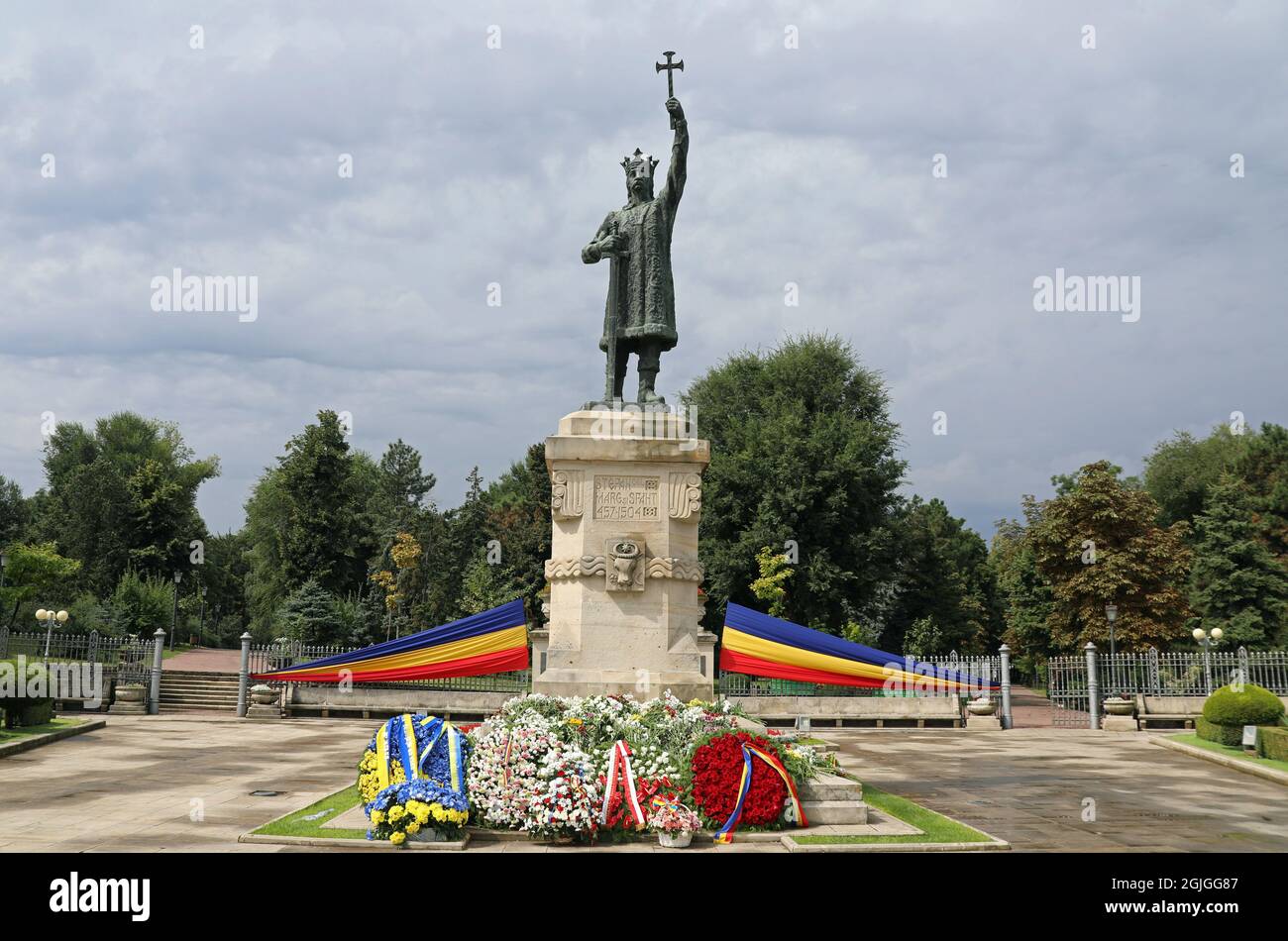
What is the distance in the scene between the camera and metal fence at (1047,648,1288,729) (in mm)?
29125

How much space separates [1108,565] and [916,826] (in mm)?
34254

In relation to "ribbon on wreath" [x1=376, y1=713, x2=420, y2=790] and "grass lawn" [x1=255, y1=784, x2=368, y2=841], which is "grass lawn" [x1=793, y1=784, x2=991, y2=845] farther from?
"grass lawn" [x1=255, y1=784, x2=368, y2=841]

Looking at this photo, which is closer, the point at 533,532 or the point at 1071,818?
the point at 1071,818

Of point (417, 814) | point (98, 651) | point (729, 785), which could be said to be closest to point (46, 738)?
point (98, 651)

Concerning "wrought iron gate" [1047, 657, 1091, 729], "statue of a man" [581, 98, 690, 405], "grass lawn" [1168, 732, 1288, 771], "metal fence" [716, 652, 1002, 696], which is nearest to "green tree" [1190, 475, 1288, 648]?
"wrought iron gate" [1047, 657, 1091, 729]

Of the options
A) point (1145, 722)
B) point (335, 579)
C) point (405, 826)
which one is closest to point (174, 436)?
point (335, 579)

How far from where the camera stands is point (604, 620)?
1209 centimetres

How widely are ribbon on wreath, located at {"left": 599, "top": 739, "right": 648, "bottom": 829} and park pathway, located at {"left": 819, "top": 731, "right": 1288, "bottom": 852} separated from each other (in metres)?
3.72

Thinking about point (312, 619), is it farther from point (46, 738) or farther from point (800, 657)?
point (800, 657)

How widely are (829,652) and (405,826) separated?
1913 centimetres

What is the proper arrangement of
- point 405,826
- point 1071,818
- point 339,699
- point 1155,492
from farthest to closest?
point 1155,492 → point 339,699 → point 1071,818 → point 405,826

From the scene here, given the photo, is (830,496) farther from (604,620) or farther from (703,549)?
(604,620)

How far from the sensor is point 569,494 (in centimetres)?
1242

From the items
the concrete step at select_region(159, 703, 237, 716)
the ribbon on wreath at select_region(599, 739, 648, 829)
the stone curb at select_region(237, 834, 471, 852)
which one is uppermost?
the ribbon on wreath at select_region(599, 739, 648, 829)
